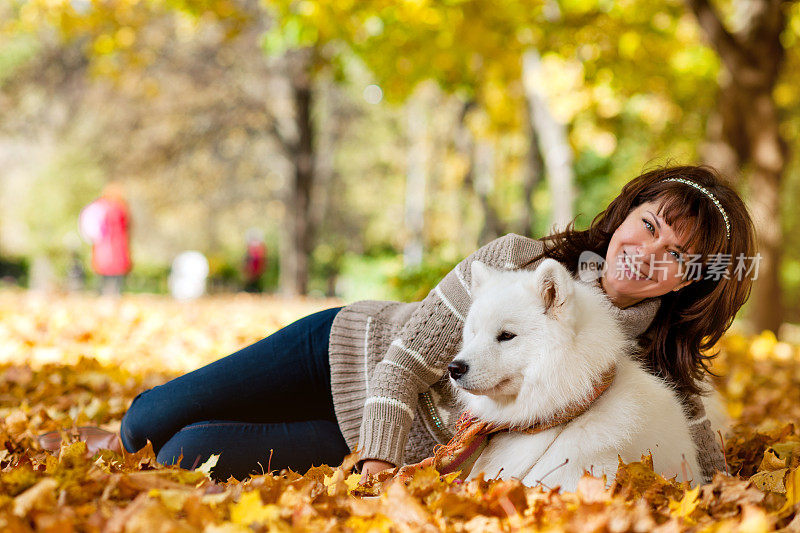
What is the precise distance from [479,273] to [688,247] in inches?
30.8

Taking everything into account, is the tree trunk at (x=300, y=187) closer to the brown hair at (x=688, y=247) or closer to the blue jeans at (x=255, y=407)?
the blue jeans at (x=255, y=407)

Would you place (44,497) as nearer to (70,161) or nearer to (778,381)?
(778,381)

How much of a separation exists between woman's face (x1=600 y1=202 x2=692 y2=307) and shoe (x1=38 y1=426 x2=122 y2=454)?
86.5 inches

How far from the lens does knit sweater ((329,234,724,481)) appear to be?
8.03ft

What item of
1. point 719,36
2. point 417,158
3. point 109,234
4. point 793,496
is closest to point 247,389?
point 793,496

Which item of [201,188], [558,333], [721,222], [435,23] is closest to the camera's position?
[558,333]

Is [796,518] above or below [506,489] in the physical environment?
below

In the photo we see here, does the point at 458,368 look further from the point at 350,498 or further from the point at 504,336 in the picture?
the point at 350,498

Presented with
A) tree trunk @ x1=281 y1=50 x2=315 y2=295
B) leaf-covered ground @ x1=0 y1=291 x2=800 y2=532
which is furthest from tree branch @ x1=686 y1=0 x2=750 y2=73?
tree trunk @ x1=281 y1=50 x2=315 y2=295

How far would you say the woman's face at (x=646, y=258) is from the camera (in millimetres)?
2467

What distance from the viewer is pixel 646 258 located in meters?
2.47

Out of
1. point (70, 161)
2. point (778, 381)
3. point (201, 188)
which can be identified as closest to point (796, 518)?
point (778, 381)

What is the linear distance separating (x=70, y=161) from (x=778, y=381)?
75.7ft

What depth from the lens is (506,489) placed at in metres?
1.96
